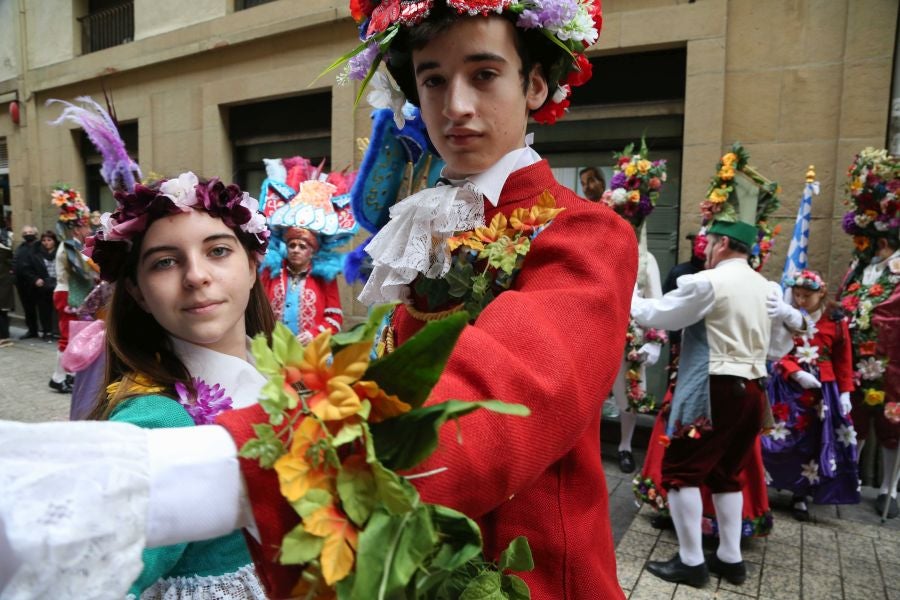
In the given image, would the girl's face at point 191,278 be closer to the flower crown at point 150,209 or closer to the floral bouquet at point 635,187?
the flower crown at point 150,209

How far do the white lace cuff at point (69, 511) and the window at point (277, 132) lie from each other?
8.32 meters

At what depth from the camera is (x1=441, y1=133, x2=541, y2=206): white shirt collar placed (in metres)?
1.32

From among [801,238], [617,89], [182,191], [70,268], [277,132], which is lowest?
[70,268]

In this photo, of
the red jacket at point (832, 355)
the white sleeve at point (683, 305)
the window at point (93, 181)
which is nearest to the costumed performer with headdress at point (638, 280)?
the red jacket at point (832, 355)

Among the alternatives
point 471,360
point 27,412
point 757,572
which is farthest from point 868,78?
point 27,412

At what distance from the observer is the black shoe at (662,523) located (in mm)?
4281

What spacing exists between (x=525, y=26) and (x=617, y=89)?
18.7 feet

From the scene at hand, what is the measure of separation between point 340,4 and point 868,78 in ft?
19.3

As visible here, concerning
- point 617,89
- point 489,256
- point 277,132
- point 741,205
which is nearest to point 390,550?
point 489,256

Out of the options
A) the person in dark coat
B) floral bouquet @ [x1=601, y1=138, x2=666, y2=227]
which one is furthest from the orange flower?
the person in dark coat

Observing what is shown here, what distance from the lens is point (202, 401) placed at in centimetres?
150

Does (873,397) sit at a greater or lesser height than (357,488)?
lesser

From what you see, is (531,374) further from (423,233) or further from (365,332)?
(423,233)

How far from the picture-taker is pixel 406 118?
78.2 inches
